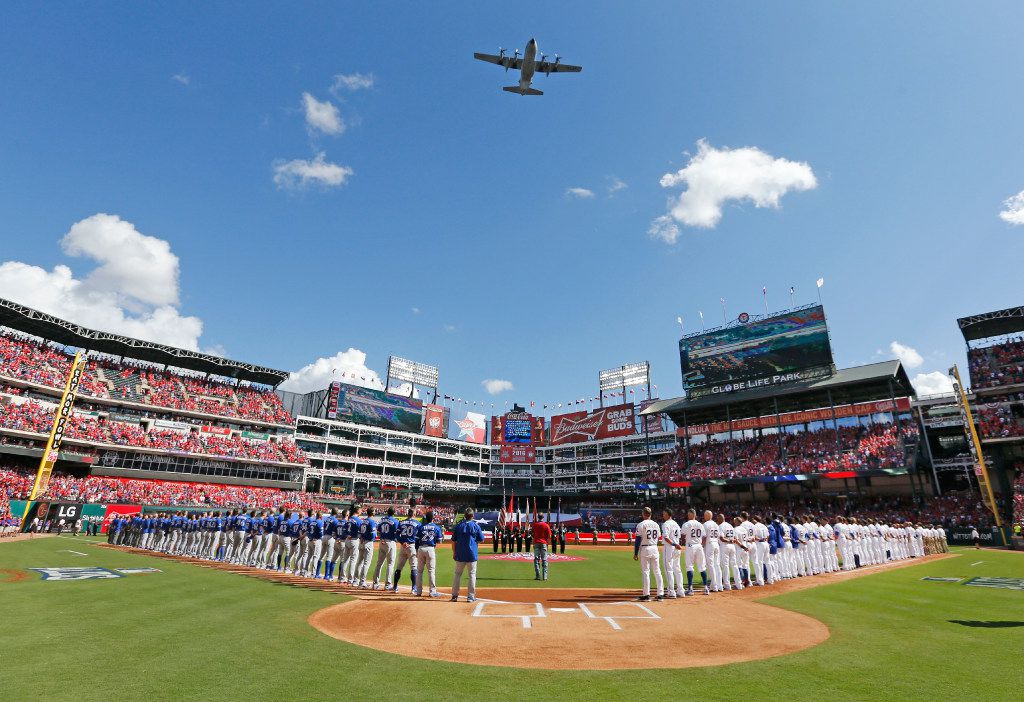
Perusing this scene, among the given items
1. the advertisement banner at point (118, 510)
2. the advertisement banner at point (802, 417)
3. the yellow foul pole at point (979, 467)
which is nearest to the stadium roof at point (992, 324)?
the advertisement banner at point (802, 417)

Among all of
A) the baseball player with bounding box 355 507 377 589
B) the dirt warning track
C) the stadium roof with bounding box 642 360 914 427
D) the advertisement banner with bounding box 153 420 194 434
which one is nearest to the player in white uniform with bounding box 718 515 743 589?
the dirt warning track

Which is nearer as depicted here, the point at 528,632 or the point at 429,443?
the point at 528,632

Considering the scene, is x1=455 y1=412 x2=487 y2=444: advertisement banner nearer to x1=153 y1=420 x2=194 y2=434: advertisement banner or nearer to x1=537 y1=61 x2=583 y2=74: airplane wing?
x1=153 y1=420 x2=194 y2=434: advertisement banner

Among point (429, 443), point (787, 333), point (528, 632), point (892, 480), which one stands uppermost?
point (787, 333)

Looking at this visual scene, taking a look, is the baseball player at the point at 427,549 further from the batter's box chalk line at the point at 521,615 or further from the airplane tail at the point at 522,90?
the airplane tail at the point at 522,90

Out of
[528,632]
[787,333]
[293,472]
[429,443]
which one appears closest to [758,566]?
[528,632]

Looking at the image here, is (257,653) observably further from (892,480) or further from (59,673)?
(892,480)

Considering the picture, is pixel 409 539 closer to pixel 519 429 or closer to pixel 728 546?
pixel 728 546
